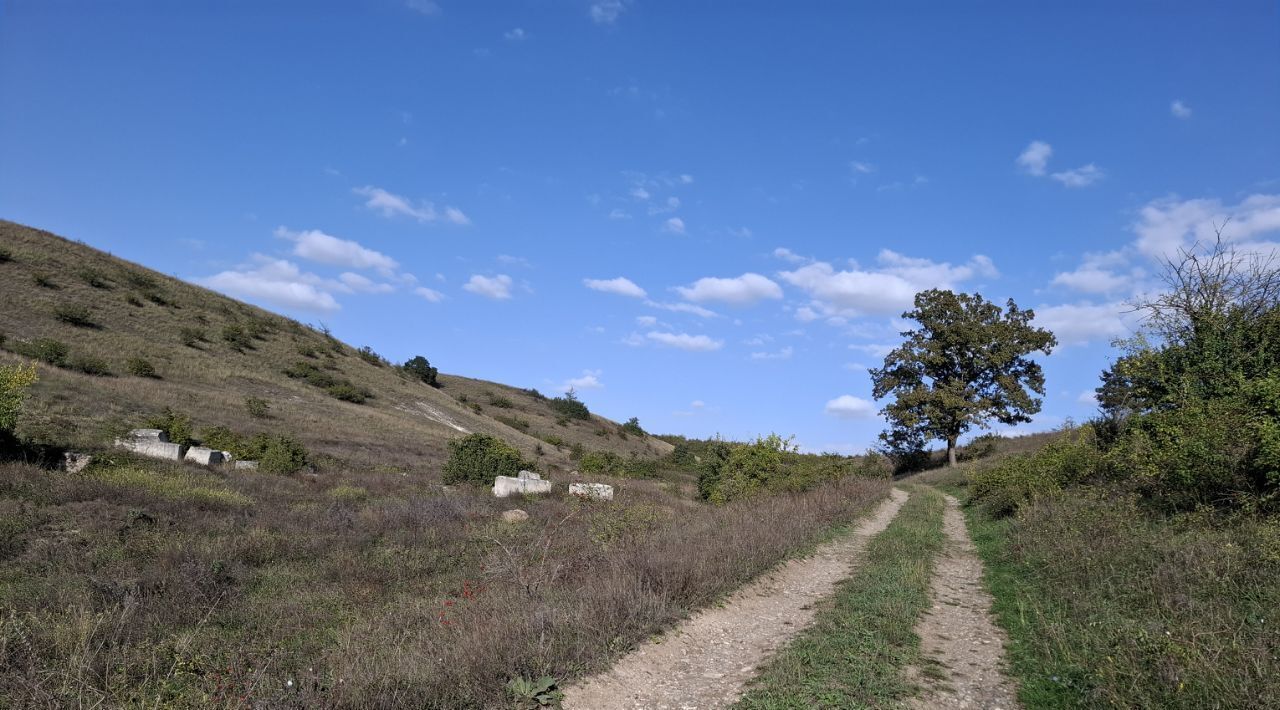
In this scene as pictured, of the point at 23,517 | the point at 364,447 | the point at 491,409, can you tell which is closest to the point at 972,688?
the point at 23,517

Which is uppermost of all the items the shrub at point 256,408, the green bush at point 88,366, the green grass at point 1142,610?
the green bush at point 88,366

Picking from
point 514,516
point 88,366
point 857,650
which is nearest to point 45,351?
point 88,366

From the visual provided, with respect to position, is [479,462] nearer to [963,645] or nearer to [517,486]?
[517,486]

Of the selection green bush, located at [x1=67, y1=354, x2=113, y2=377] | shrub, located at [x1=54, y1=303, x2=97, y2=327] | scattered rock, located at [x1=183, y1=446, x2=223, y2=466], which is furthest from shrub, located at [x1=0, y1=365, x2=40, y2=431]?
shrub, located at [x1=54, y1=303, x2=97, y2=327]

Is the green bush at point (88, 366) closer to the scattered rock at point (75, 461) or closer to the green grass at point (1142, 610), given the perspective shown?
the scattered rock at point (75, 461)

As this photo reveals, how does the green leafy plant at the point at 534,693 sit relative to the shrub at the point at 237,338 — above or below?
below

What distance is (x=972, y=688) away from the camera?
552 cm

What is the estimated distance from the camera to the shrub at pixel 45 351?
30.2m

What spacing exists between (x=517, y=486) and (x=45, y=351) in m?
24.9

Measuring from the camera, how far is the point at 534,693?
5.23 m

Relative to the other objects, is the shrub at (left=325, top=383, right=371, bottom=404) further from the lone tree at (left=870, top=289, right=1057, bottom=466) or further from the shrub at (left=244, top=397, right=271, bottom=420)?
the lone tree at (left=870, top=289, right=1057, bottom=466)

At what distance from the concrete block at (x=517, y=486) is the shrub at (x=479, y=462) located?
3.95 feet

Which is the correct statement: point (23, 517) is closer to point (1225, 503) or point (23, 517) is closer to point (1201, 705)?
point (1201, 705)

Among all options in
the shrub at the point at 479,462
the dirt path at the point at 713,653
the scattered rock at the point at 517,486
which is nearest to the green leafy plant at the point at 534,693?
the dirt path at the point at 713,653
